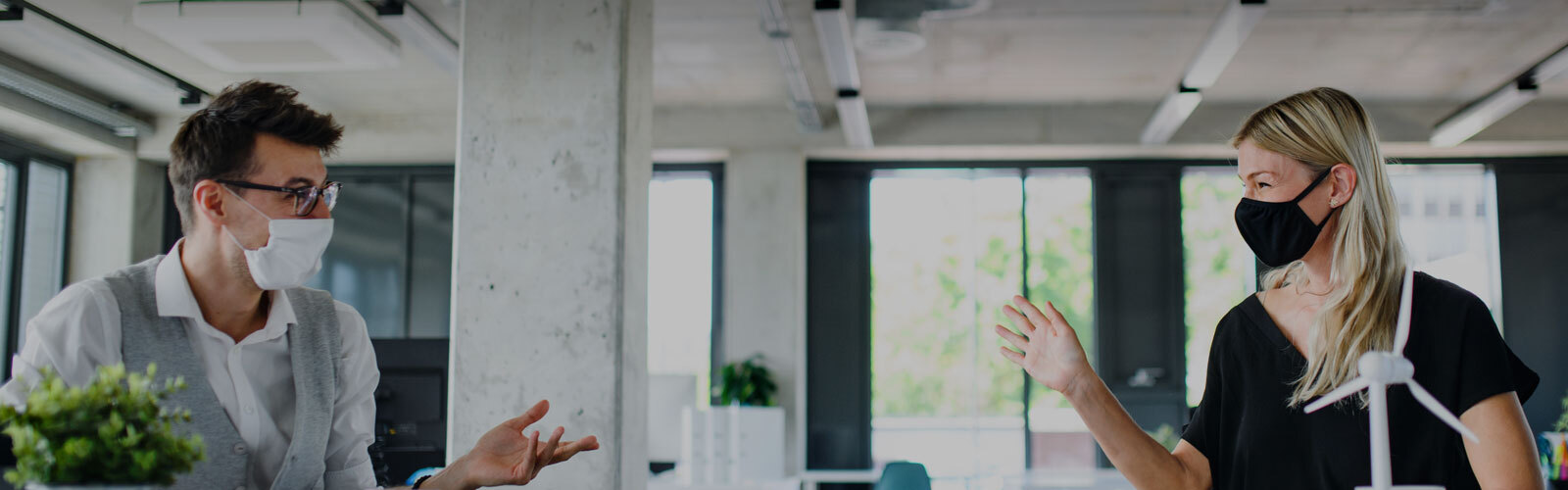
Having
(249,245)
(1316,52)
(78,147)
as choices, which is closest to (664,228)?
(78,147)

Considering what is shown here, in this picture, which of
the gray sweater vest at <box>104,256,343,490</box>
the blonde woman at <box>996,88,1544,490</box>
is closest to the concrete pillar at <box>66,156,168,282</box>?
the gray sweater vest at <box>104,256,343,490</box>

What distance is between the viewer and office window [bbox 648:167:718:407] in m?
8.95

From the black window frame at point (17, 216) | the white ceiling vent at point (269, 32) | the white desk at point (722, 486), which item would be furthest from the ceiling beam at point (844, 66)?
the black window frame at point (17, 216)

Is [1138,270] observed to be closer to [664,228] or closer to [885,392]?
[885,392]

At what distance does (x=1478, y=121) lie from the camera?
7555 millimetres

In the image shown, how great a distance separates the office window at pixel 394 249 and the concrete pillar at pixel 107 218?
1349mm

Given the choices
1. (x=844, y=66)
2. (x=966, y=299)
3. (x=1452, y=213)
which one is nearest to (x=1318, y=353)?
(x=844, y=66)

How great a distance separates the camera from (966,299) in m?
8.82

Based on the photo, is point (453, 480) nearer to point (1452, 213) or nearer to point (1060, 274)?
point (1060, 274)

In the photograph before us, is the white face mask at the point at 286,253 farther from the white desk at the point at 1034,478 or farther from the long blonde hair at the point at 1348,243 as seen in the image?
the white desk at the point at 1034,478

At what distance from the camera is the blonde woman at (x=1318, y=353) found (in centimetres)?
161

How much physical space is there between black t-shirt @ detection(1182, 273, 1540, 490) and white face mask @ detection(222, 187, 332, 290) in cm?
159

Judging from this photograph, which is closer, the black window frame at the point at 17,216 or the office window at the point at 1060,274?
the black window frame at the point at 17,216

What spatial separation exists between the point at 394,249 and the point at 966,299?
4648 mm
